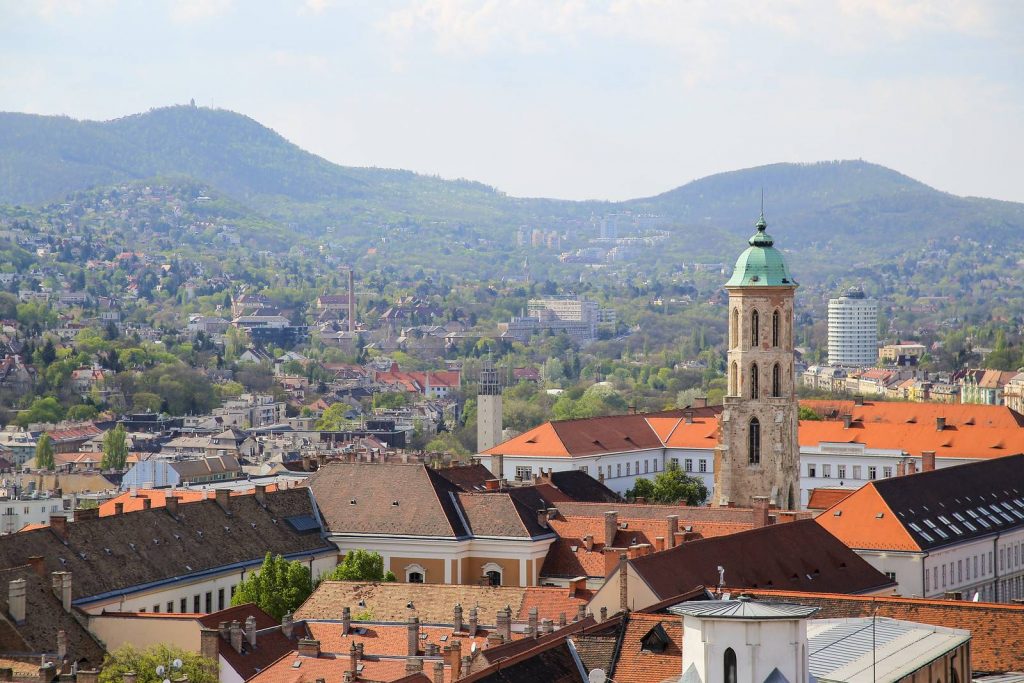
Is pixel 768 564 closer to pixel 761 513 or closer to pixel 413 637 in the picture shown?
pixel 761 513

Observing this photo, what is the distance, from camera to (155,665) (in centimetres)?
4600

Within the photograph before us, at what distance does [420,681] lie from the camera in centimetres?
4000

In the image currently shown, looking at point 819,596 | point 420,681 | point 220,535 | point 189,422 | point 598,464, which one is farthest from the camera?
point 189,422

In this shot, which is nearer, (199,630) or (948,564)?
(199,630)

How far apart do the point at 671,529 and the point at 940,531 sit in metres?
11.8

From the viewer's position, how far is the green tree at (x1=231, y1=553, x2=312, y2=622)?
194ft

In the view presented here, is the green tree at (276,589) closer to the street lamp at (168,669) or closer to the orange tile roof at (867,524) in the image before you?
the street lamp at (168,669)

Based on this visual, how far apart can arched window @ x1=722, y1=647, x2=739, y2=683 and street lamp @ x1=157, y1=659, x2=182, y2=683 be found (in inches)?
625

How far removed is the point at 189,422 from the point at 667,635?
154 meters

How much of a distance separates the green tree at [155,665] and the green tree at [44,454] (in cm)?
10536

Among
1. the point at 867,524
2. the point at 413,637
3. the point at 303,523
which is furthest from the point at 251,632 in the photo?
the point at 867,524

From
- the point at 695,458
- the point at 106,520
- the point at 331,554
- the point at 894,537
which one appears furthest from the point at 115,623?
the point at 695,458

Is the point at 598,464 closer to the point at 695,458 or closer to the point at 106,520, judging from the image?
the point at 695,458

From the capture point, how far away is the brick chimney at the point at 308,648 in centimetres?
4634
